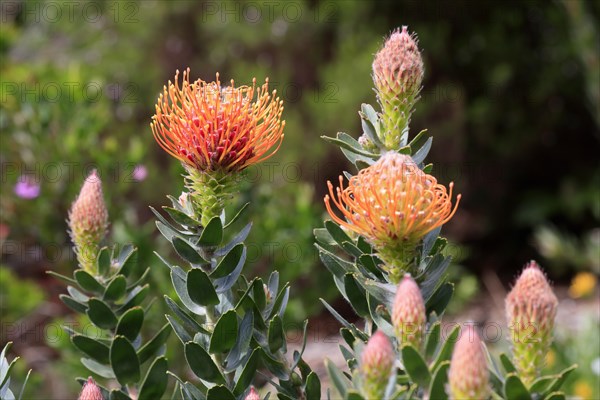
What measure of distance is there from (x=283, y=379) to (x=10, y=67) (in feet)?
13.7

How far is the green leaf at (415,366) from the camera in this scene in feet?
3.73

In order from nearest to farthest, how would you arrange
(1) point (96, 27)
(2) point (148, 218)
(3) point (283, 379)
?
(3) point (283, 379)
(2) point (148, 218)
(1) point (96, 27)

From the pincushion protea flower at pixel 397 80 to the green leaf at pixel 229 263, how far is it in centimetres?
36

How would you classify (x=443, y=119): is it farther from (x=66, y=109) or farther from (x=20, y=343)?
(x=20, y=343)

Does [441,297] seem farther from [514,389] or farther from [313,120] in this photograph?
[313,120]

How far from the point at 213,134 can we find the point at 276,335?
1.32 feet

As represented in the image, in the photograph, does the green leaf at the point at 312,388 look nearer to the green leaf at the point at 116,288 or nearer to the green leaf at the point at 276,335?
the green leaf at the point at 276,335

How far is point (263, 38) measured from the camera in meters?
6.21

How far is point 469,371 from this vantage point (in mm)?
1066

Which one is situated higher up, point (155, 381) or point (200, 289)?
point (200, 289)

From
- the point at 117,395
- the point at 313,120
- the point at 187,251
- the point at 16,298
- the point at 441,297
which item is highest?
the point at 313,120

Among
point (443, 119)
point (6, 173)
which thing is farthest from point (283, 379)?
point (443, 119)

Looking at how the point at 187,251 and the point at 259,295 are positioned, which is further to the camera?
the point at 259,295

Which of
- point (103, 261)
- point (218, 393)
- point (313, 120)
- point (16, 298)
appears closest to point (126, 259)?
point (103, 261)
